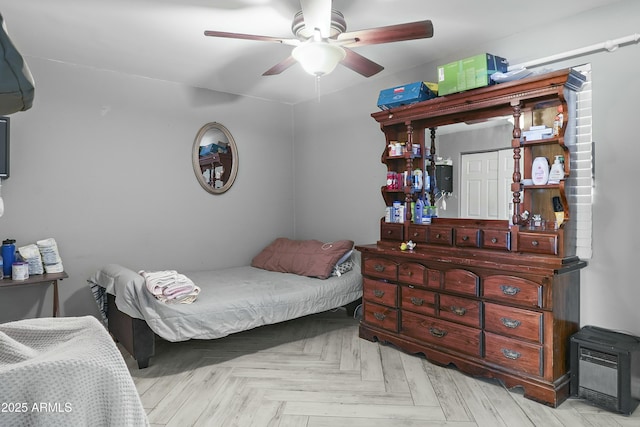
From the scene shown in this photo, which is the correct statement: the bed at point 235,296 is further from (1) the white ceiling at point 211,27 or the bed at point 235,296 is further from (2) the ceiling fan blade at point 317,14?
(2) the ceiling fan blade at point 317,14

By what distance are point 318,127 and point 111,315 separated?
2.89m

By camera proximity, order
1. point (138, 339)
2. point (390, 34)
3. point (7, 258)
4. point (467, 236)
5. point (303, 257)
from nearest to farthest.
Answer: point (390, 34) → point (138, 339) → point (467, 236) → point (7, 258) → point (303, 257)

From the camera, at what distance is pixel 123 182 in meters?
3.92

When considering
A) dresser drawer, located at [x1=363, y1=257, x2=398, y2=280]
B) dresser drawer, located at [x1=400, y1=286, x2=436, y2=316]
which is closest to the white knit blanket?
dresser drawer, located at [x1=400, y1=286, x2=436, y2=316]

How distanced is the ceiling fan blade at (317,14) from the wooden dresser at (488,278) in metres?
1.27

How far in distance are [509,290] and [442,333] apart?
0.61 m

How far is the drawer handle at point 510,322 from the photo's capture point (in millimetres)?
2544

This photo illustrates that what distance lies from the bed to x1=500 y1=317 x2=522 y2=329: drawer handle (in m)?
1.51

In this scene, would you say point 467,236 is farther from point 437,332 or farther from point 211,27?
point 211,27

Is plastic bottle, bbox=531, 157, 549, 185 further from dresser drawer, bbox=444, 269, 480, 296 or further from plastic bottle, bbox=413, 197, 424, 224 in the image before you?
plastic bottle, bbox=413, 197, 424, 224

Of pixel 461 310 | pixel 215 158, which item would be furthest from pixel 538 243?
pixel 215 158

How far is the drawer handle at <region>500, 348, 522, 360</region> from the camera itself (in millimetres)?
2549

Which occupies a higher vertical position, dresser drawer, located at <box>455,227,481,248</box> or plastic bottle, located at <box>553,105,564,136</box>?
plastic bottle, located at <box>553,105,564,136</box>

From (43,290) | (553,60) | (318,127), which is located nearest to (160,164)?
(43,290)
